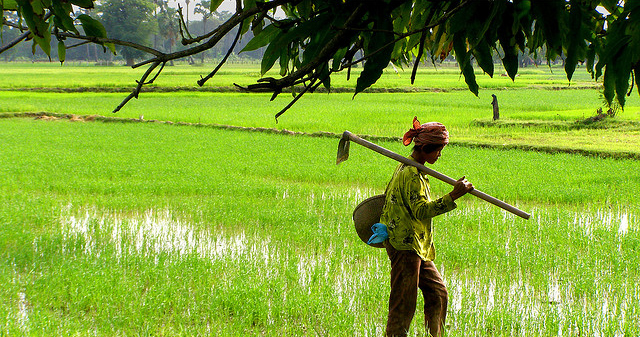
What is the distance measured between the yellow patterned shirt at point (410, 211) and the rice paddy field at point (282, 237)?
920 millimetres

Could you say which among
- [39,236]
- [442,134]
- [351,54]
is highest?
[351,54]

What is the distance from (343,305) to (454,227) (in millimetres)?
2252

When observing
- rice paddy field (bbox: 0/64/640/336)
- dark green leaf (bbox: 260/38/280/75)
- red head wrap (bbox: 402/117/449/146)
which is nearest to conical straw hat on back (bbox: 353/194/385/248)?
red head wrap (bbox: 402/117/449/146)

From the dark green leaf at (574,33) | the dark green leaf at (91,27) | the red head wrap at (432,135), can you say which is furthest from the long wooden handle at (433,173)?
the dark green leaf at (574,33)

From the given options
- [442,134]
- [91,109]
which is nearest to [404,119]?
[91,109]

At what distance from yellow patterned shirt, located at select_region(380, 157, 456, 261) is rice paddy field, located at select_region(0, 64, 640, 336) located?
92 cm

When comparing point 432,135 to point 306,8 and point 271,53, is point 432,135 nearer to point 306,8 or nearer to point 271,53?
point 306,8

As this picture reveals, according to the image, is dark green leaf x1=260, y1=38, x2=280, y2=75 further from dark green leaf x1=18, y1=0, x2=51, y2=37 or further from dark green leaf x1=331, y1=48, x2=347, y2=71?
dark green leaf x1=18, y1=0, x2=51, y2=37

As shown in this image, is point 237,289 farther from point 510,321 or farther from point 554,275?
point 554,275

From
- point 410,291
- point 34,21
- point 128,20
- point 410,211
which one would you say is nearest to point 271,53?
point 34,21

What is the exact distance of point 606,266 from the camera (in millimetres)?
4742

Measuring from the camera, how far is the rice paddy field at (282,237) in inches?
148

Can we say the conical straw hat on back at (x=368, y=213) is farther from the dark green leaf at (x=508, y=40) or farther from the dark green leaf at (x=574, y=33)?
the dark green leaf at (x=574, y=33)

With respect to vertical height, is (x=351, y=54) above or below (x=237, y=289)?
above
